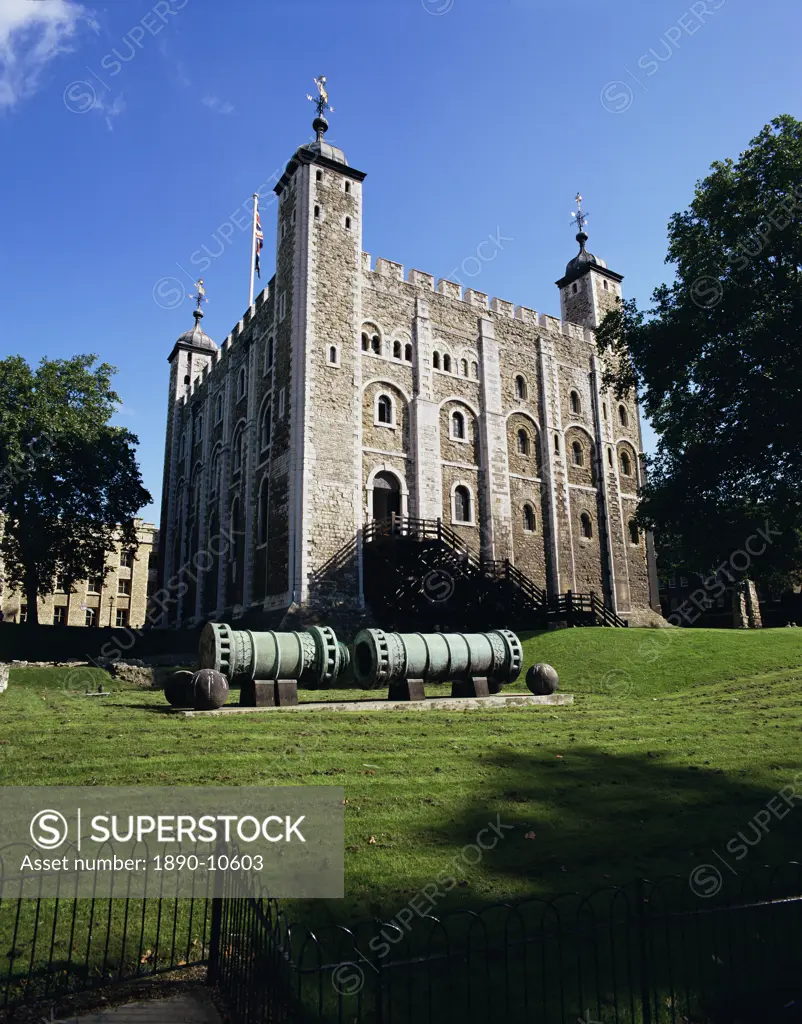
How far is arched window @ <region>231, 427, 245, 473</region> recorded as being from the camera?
32031mm

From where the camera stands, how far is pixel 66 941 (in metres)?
5.12

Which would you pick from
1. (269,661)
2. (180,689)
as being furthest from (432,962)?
(180,689)

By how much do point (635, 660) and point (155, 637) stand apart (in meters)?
23.2

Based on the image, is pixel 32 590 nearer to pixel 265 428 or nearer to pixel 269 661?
pixel 265 428

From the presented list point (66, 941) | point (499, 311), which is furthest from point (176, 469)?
point (66, 941)

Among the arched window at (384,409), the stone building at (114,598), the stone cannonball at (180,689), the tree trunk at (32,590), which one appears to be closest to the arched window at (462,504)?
the arched window at (384,409)

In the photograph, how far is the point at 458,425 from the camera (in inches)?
1202

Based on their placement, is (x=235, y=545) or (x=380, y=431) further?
(x=235, y=545)

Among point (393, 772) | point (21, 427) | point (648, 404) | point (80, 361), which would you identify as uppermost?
point (80, 361)

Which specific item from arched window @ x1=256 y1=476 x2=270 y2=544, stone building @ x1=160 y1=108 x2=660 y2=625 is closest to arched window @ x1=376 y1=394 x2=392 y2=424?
stone building @ x1=160 y1=108 x2=660 y2=625

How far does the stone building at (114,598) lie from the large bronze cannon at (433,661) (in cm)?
4349

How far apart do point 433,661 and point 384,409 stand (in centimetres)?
1538

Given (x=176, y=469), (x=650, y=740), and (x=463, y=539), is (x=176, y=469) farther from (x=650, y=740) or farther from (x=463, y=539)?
(x=650, y=740)

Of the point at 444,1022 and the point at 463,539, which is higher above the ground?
the point at 463,539
